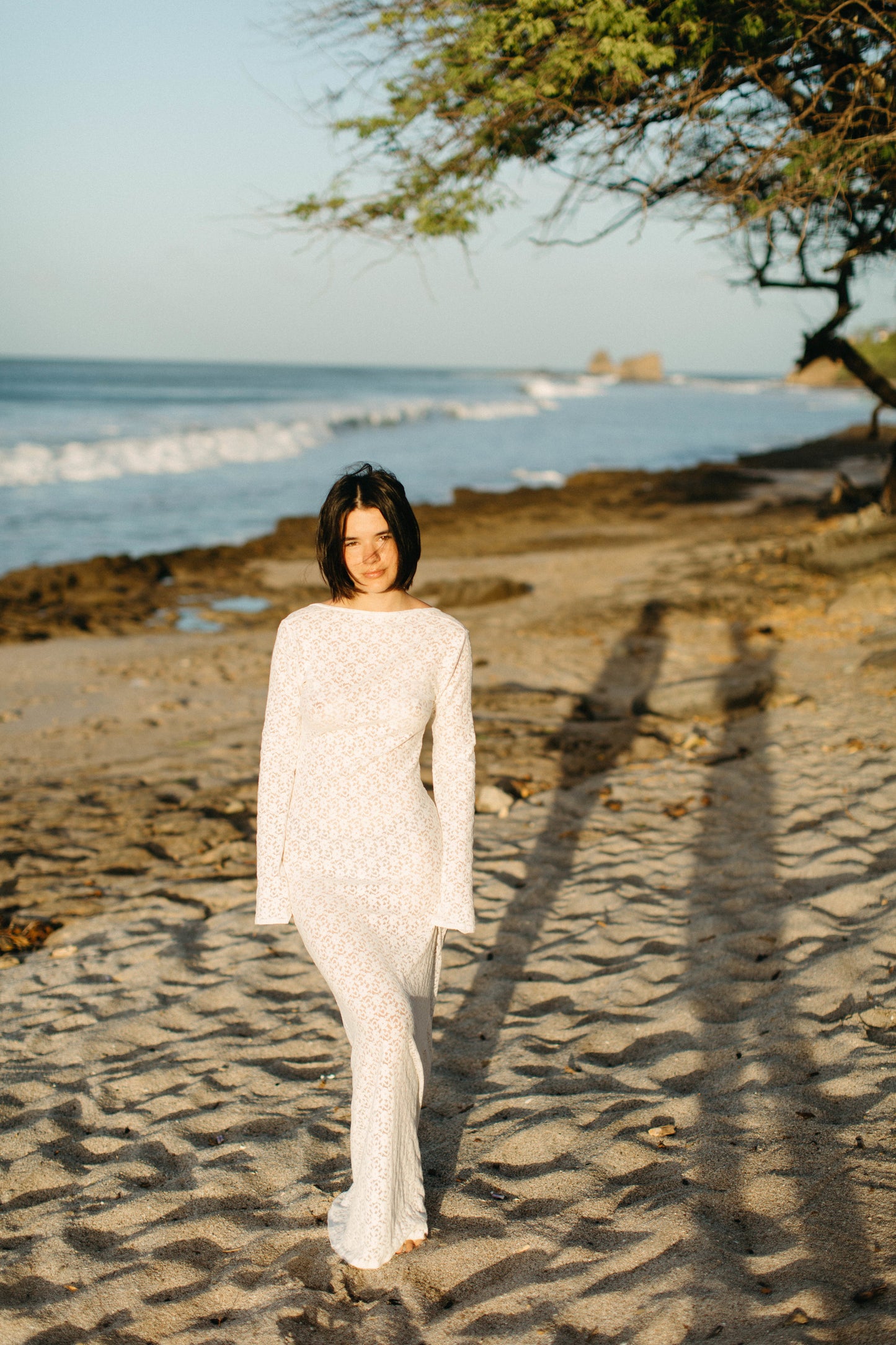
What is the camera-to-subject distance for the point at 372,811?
2.45 metres

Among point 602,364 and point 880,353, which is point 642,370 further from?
point 880,353

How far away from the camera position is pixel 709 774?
19.6ft

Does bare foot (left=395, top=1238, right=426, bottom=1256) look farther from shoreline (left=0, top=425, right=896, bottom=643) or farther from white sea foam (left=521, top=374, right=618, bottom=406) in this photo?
white sea foam (left=521, top=374, right=618, bottom=406)

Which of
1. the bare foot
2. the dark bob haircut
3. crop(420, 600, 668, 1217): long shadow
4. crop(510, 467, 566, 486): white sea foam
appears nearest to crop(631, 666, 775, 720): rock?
crop(420, 600, 668, 1217): long shadow

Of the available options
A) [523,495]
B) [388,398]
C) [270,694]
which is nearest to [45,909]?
[270,694]

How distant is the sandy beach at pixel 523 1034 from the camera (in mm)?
2309

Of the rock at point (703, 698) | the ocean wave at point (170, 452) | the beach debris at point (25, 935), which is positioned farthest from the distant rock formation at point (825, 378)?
the beach debris at point (25, 935)

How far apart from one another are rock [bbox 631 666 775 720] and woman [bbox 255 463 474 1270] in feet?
15.9

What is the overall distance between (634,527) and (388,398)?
42259mm

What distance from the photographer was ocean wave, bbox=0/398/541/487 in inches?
919

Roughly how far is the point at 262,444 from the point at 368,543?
1176 inches

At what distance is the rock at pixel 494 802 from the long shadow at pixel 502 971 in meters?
0.25

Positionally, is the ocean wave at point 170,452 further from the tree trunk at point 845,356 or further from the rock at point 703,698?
the rock at point 703,698

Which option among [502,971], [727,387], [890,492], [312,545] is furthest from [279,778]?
[727,387]
